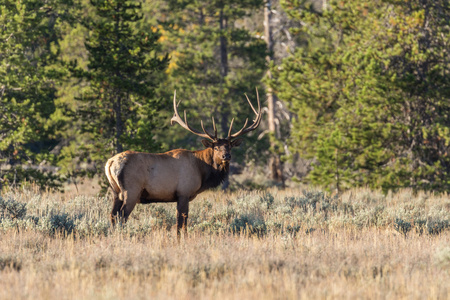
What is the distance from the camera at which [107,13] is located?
17.0 metres

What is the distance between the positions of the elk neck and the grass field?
0.67 m

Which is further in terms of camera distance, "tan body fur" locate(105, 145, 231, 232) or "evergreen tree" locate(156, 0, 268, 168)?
"evergreen tree" locate(156, 0, 268, 168)

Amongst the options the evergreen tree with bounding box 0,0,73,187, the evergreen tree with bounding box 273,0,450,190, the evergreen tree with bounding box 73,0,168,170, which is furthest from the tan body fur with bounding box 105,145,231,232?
the evergreen tree with bounding box 273,0,450,190

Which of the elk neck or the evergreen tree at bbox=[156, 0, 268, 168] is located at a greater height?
the evergreen tree at bbox=[156, 0, 268, 168]

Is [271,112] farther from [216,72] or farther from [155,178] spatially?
[155,178]

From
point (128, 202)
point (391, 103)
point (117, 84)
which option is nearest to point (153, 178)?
point (128, 202)

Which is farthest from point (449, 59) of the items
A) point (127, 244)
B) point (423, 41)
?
point (127, 244)

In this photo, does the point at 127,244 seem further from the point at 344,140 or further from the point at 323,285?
the point at 344,140

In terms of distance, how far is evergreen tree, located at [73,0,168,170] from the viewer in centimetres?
1647

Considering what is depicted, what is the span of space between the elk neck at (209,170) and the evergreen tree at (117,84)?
6212mm

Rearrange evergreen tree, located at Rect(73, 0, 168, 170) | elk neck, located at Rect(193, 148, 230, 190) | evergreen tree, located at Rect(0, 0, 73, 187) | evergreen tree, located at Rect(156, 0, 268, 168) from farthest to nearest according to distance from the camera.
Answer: evergreen tree, located at Rect(156, 0, 268, 168) → evergreen tree, located at Rect(73, 0, 168, 170) → evergreen tree, located at Rect(0, 0, 73, 187) → elk neck, located at Rect(193, 148, 230, 190)

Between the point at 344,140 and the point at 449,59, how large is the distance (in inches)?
154

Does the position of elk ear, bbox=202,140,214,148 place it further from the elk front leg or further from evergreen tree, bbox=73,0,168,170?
evergreen tree, bbox=73,0,168,170

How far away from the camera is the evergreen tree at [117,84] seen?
648 inches
